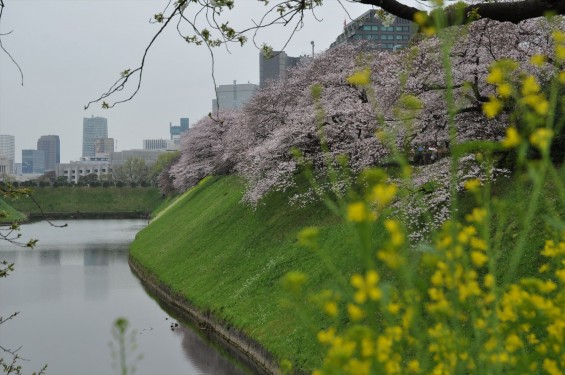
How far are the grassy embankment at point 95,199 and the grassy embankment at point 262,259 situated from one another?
62047mm

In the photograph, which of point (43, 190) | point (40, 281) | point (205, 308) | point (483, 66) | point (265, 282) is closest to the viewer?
point (483, 66)

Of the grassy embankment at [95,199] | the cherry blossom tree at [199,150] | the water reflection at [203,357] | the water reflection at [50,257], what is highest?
the cherry blossom tree at [199,150]

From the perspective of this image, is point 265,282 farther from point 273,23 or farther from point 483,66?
point 273,23

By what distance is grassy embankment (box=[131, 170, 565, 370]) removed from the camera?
14.7 m

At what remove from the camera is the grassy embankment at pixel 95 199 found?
97875 mm

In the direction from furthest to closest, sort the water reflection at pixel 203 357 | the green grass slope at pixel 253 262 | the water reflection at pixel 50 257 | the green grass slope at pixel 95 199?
the green grass slope at pixel 95 199, the water reflection at pixel 50 257, the water reflection at pixel 203 357, the green grass slope at pixel 253 262

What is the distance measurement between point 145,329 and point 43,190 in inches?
3292

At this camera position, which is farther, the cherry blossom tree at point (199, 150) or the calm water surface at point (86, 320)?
the cherry blossom tree at point (199, 150)

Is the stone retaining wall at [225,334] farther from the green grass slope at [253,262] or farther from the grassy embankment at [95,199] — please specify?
the grassy embankment at [95,199]

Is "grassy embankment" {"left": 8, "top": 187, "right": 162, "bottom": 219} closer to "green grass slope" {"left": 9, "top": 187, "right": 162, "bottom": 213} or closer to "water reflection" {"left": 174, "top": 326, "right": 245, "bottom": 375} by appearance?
"green grass slope" {"left": 9, "top": 187, "right": 162, "bottom": 213}

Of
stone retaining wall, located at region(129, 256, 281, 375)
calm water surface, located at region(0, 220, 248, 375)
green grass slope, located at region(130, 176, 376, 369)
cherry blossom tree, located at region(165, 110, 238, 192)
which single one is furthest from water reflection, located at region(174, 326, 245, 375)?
cherry blossom tree, located at region(165, 110, 238, 192)

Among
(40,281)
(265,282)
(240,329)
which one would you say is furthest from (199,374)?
(40,281)

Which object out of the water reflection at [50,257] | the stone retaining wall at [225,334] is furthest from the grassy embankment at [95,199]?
the stone retaining wall at [225,334]

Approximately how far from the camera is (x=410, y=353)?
1185cm
